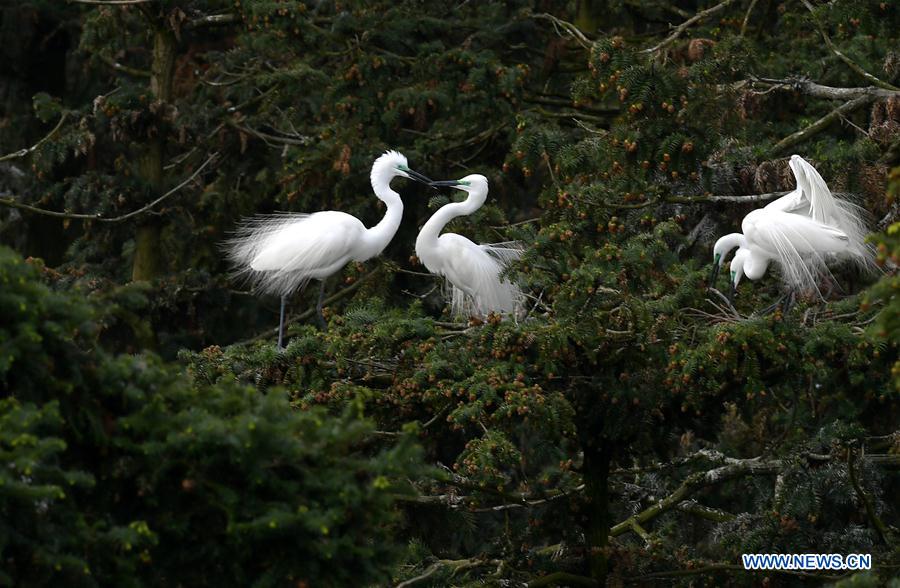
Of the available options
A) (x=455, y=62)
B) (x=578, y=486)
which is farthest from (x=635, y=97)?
(x=455, y=62)

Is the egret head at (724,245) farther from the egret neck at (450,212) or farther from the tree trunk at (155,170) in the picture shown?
the tree trunk at (155,170)

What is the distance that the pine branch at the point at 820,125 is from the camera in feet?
24.5

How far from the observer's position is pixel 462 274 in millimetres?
8047

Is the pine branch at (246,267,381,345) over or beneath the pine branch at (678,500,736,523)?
over

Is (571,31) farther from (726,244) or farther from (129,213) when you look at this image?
(129,213)

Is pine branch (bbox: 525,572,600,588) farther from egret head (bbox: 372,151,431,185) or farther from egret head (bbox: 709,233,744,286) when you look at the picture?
egret head (bbox: 372,151,431,185)

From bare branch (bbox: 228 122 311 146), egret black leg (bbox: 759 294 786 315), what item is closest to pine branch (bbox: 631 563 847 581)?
egret black leg (bbox: 759 294 786 315)

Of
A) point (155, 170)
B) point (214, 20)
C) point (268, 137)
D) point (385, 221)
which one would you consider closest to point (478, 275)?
point (385, 221)

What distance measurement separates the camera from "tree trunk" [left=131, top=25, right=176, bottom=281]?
1047 centimetres

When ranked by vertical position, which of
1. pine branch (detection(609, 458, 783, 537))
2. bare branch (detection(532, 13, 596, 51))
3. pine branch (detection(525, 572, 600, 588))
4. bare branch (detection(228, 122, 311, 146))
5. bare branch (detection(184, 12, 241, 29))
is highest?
bare branch (detection(184, 12, 241, 29))

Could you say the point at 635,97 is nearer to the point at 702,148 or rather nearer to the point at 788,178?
the point at 702,148

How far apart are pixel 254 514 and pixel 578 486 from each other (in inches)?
150

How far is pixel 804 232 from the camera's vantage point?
691 centimetres

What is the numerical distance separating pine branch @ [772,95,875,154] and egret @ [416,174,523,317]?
62.3 inches
